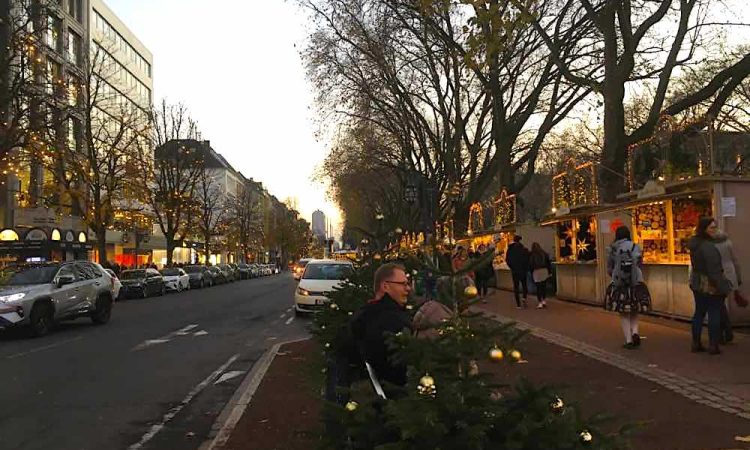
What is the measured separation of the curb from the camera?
5746 millimetres

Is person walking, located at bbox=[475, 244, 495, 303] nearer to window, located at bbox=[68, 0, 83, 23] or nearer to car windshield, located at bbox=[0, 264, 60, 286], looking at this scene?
car windshield, located at bbox=[0, 264, 60, 286]

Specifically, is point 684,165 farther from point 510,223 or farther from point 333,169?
point 333,169

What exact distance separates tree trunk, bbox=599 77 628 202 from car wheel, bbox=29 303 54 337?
523 inches

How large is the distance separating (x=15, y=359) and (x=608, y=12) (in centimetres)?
1304

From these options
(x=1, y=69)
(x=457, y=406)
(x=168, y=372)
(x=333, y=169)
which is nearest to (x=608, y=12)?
(x=168, y=372)

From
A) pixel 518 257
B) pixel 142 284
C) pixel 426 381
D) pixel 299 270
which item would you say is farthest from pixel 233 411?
pixel 142 284

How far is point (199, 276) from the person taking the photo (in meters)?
43.7

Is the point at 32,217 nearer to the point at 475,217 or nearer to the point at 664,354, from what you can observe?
the point at 475,217

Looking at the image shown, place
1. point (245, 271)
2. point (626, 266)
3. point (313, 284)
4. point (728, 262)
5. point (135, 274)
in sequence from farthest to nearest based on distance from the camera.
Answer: point (245, 271) < point (135, 274) < point (313, 284) < point (626, 266) < point (728, 262)

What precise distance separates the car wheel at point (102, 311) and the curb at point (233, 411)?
919 cm

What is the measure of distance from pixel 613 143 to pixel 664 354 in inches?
313

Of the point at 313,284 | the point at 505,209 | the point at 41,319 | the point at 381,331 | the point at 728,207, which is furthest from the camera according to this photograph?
the point at 505,209

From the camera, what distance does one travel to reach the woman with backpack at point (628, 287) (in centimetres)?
926

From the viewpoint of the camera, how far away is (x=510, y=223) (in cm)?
2514
